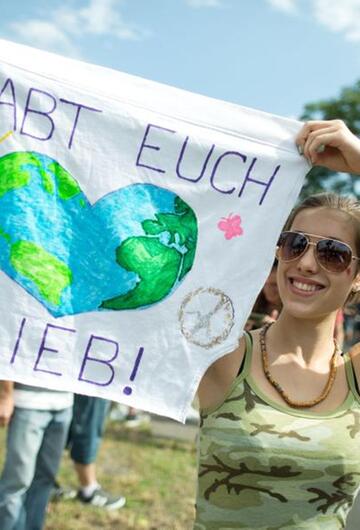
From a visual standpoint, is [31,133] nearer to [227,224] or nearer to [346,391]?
[227,224]

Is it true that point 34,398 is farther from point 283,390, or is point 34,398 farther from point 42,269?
point 283,390

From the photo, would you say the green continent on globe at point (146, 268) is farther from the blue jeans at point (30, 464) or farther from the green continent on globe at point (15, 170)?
the blue jeans at point (30, 464)

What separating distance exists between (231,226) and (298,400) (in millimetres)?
485

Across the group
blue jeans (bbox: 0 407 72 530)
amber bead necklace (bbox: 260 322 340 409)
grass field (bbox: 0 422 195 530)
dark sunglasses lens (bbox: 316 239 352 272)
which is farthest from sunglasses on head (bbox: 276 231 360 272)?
grass field (bbox: 0 422 195 530)

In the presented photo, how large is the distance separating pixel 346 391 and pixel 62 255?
0.83 meters

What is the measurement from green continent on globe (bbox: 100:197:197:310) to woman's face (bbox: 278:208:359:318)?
0.87 ft

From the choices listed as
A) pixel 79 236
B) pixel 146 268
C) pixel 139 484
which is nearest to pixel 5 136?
pixel 79 236

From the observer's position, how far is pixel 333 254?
179 cm

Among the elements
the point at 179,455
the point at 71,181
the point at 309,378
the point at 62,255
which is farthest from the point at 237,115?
the point at 179,455

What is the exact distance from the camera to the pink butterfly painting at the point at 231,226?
185 centimetres

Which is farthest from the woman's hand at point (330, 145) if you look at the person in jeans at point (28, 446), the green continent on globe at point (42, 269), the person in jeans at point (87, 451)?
the person in jeans at point (87, 451)

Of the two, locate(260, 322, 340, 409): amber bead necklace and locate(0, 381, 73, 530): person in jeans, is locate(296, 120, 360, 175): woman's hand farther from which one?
locate(0, 381, 73, 530): person in jeans

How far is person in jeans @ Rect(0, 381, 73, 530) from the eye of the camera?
311 cm

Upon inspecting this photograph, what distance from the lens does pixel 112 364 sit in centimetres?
181
